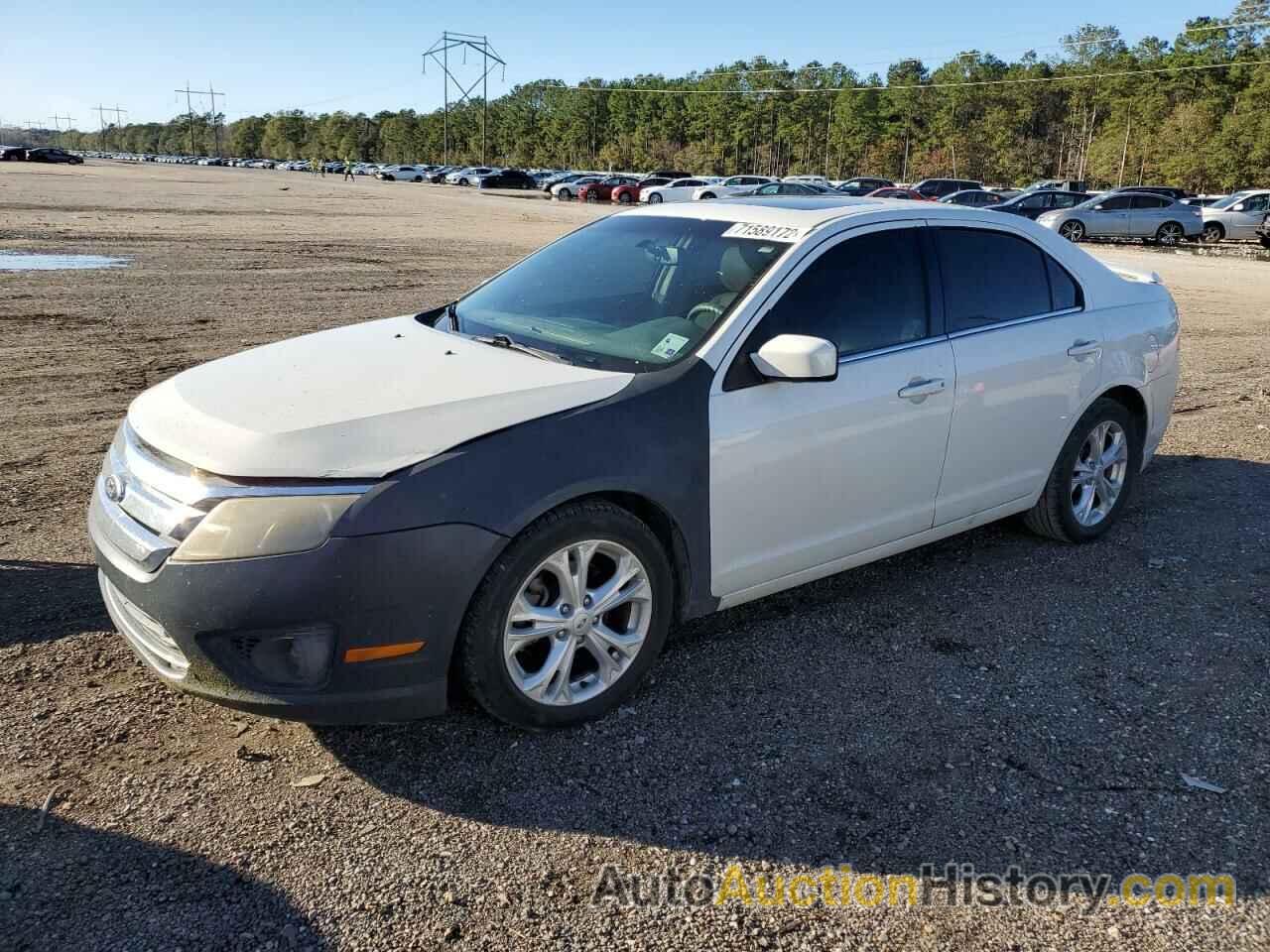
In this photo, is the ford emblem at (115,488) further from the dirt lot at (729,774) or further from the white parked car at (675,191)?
the white parked car at (675,191)

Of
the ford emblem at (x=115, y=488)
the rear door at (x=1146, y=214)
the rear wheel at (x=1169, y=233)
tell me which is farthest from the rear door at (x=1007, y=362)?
the rear wheel at (x=1169, y=233)

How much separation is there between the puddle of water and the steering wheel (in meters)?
14.1

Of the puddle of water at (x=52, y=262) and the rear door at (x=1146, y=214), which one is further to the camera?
the rear door at (x=1146, y=214)

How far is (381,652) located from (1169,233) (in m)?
33.7

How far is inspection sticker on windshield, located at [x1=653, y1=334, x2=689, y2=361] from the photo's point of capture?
3.75 m

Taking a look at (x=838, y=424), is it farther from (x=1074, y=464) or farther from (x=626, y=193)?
(x=626, y=193)

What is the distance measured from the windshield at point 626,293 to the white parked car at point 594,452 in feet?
0.05

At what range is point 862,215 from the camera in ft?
14.3

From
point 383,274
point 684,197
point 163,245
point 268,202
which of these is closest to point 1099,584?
point 383,274

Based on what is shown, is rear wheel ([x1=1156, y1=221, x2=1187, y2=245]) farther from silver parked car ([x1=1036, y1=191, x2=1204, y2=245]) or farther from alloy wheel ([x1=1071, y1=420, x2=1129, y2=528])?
alloy wheel ([x1=1071, y1=420, x2=1129, y2=528])

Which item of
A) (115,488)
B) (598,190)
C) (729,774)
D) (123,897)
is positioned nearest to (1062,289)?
(729,774)

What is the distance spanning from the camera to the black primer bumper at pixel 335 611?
2.89m

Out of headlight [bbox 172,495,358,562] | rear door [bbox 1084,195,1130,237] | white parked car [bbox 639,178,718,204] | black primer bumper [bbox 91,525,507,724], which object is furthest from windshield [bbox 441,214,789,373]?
white parked car [bbox 639,178,718,204]

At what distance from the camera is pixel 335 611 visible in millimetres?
2924
